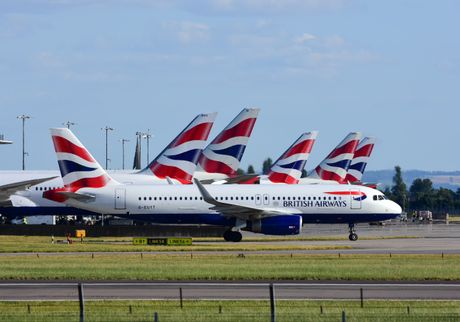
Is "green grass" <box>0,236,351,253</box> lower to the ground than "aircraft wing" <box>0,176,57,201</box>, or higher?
lower

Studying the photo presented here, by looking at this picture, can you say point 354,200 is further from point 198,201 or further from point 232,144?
point 232,144

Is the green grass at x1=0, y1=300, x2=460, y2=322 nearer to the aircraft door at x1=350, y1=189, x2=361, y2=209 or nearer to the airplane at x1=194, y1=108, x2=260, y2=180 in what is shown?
the aircraft door at x1=350, y1=189, x2=361, y2=209

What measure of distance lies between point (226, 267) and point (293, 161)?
2399 inches

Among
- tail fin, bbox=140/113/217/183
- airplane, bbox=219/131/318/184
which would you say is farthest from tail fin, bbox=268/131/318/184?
tail fin, bbox=140/113/217/183

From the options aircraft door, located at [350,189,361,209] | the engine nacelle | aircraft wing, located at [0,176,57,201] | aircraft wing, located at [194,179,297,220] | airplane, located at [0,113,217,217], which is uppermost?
airplane, located at [0,113,217,217]

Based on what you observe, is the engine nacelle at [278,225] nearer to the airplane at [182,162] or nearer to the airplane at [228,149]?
the airplane at [182,162]

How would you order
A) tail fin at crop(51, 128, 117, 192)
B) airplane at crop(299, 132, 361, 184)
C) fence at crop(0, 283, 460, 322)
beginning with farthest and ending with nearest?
airplane at crop(299, 132, 361, 184) < tail fin at crop(51, 128, 117, 192) < fence at crop(0, 283, 460, 322)

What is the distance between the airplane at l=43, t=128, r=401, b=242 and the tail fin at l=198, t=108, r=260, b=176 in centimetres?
1013

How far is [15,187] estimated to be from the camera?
273 ft

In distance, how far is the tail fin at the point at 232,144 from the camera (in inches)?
3388

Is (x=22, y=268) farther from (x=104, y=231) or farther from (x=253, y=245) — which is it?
(x=104, y=231)

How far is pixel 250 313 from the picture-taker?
31125 mm

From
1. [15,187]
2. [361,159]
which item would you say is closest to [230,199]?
[15,187]

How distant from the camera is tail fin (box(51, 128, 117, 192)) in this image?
74.7 m
